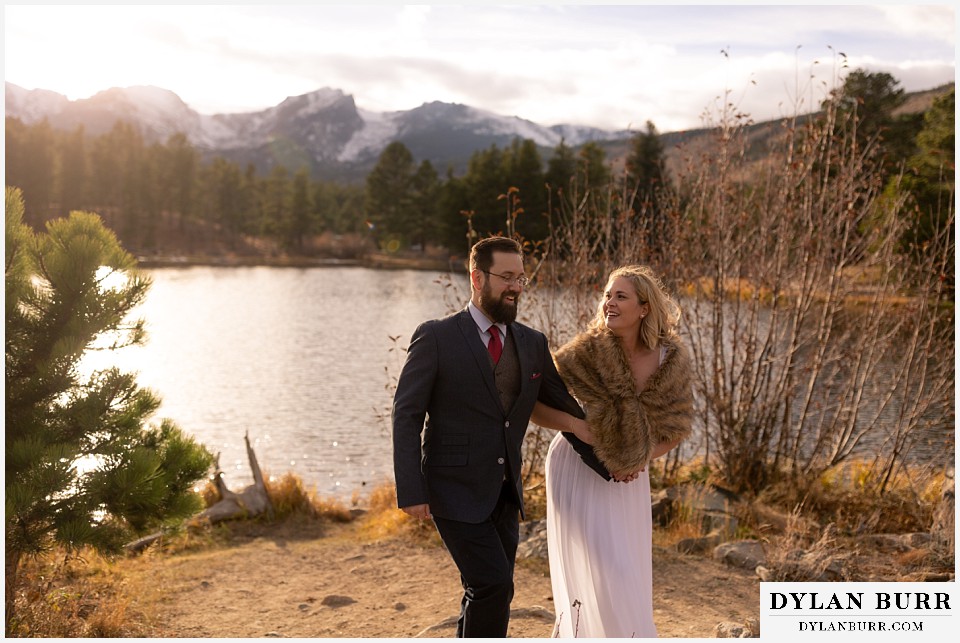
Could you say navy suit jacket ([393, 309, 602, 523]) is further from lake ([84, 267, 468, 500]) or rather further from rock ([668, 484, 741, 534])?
rock ([668, 484, 741, 534])

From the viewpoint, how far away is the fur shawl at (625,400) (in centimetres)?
348

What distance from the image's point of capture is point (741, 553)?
6.58m

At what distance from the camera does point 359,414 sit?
15.5 m

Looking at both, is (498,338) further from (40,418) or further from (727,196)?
(727,196)

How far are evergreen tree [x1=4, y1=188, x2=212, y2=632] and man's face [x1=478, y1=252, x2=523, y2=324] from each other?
9.11 feet

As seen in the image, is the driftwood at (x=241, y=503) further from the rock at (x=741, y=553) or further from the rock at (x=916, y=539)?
the rock at (x=916, y=539)

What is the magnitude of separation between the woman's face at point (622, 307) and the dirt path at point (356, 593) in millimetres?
2356

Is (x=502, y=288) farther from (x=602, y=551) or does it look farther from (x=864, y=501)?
(x=864, y=501)

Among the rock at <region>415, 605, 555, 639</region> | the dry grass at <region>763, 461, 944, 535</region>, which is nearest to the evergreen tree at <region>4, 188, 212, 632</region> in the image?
the rock at <region>415, 605, 555, 639</region>

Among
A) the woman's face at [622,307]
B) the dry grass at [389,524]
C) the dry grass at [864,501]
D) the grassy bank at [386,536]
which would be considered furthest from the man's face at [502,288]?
the dry grass at [864,501]

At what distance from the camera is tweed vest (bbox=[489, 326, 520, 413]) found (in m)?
3.48

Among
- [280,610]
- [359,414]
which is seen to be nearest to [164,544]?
[280,610]

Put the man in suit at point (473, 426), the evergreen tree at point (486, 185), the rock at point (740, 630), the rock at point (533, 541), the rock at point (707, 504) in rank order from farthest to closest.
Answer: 1. the evergreen tree at point (486, 185)
2. the rock at point (707, 504)
3. the rock at point (533, 541)
4. the rock at point (740, 630)
5. the man in suit at point (473, 426)

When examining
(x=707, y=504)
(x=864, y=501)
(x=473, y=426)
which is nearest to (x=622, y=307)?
(x=473, y=426)
